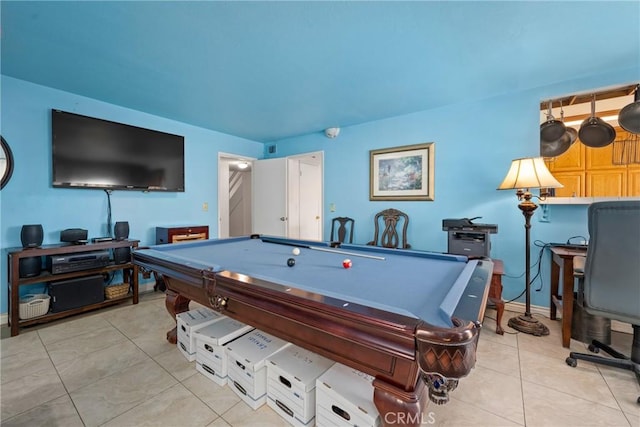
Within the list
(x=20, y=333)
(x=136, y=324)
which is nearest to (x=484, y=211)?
(x=136, y=324)

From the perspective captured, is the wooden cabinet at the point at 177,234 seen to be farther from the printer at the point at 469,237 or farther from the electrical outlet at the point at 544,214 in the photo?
the electrical outlet at the point at 544,214

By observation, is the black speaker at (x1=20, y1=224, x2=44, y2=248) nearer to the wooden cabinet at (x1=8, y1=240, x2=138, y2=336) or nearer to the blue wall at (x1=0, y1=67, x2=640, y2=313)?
the wooden cabinet at (x1=8, y1=240, x2=138, y2=336)

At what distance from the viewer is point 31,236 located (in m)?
2.42

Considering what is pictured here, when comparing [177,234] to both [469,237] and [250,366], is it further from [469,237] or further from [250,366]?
[469,237]

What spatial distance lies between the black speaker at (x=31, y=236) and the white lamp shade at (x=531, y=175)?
4.43 m

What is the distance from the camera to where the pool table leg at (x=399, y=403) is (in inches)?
33.8

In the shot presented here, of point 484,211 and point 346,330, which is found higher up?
point 484,211

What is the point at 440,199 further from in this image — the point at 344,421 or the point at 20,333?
the point at 20,333

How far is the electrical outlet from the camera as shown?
269 centimetres

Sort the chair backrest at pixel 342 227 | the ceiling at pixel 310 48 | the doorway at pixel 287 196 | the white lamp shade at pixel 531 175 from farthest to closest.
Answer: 1. the doorway at pixel 287 196
2. the chair backrest at pixel 342 227
3. the white lamp shade at pixel 531 175
4. the ceiling at pixel 310 48

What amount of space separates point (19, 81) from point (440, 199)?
15.2 feet

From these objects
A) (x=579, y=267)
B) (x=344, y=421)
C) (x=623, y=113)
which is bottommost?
(x=344, y=421)

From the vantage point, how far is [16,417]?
137 cm

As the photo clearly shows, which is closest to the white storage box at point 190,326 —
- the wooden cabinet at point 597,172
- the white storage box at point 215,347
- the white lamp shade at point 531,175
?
the white storage box at point 215,347
